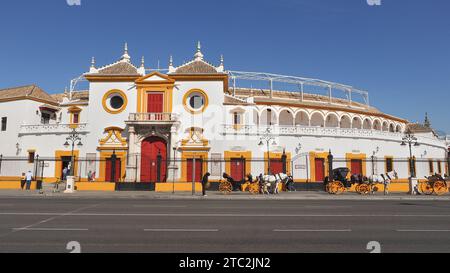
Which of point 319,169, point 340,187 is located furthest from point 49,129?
point 340,187

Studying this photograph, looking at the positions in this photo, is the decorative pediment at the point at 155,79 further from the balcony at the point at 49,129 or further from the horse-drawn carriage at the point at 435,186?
the horse-drawn carriage at the point at 435,186

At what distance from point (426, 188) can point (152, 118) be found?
23.1 m

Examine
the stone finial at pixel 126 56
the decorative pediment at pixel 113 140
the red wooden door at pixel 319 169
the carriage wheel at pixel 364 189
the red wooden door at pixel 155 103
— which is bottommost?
the carriage wheel at pixel 364 189

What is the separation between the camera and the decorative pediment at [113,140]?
31.1 meters

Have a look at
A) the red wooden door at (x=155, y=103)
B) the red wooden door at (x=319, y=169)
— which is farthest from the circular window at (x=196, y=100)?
the red wooden door at (x=319, y=169)

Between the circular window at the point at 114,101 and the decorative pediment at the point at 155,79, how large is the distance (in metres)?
2.34

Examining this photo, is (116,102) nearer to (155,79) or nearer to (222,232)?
(155,79)

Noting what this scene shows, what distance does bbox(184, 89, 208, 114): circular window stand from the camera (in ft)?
105

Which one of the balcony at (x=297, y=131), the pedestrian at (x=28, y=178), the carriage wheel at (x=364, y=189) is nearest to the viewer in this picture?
the carriage wheel at (x=364, y=189)

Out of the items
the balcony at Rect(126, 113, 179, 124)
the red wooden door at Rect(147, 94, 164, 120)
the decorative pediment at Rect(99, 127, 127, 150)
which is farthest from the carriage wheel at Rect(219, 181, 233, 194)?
the decorative pediment at Rect(99, 127, 127, 150)

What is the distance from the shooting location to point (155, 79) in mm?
31984
